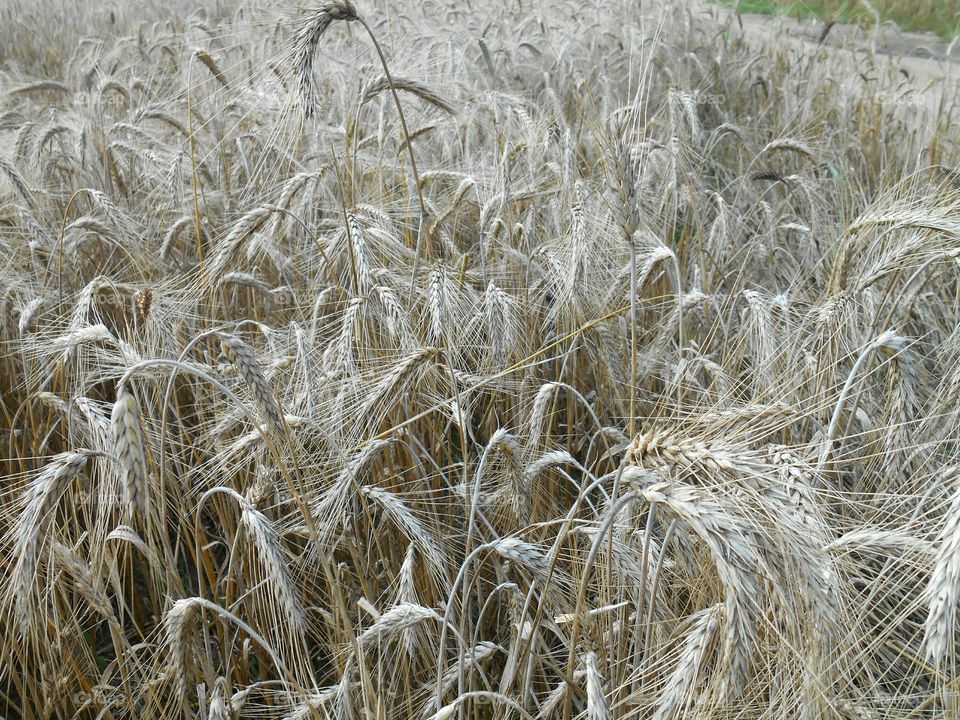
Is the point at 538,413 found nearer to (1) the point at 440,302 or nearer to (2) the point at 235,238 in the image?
(1) the point at 440,302

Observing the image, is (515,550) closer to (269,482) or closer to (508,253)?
(269,482)

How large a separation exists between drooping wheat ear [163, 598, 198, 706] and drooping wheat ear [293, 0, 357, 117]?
1.25 metres

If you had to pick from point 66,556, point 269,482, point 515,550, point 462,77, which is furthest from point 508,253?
point 462,77

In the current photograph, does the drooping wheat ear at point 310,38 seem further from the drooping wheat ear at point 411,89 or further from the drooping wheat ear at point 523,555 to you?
the drooping wheat ear at point 523,555

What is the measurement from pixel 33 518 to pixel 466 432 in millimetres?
1103

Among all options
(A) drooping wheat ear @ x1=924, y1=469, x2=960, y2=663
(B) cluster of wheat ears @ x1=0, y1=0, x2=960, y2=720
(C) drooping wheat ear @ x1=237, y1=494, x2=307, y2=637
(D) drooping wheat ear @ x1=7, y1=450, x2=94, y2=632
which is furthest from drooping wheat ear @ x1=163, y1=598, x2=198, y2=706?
(A) drooping wheat ear @ x1=924, y1=469, x2=960, y2=663

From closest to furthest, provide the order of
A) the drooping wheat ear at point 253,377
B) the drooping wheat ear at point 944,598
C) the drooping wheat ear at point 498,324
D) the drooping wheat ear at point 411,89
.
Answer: the drooping wheat ear at point 944,598, the drooping wheat ear at point 253,377, the drooping wheat ear at point 498,324, the drooping wheat ear at point 411,89

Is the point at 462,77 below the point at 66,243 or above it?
above

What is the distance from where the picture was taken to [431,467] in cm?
249

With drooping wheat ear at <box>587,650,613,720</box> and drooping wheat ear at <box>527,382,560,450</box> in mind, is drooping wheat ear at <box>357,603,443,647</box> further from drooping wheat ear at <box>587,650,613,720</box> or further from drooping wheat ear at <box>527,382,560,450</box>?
drooping wheat ear at <box>527,382,560,450</box>

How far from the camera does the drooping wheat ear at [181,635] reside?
5.07 ft

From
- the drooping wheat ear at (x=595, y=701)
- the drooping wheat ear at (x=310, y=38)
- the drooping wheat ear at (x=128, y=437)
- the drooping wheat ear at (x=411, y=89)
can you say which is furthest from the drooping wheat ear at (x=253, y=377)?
the drooping wheat ear at (x=411, y=89)

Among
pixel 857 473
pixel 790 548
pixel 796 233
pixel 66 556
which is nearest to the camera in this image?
pixel 790 548

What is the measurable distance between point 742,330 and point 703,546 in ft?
3.80
